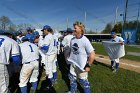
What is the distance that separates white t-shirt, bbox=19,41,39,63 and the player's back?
156 centimetres

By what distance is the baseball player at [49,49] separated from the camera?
6848 millimetres

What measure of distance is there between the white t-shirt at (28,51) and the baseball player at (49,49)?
1.18m

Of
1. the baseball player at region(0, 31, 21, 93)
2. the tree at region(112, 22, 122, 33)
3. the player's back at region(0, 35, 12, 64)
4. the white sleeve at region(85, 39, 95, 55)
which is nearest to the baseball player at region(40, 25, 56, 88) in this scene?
the white sleeve at region(85, 39, 95, 55)

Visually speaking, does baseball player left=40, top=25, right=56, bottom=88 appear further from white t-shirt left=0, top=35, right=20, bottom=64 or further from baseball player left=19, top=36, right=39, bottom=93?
white t-shirt left=0, top=35, right=20, bottom=64

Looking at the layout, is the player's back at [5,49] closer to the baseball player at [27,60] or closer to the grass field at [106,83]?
the baseball player at [27,60]

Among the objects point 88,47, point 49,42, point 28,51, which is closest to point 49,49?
point 49,42

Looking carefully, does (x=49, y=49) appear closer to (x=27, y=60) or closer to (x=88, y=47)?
(x=27, y=60)

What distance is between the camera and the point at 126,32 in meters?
46.9

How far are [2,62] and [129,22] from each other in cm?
4725

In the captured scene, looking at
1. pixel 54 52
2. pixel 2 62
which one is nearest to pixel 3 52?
pixel 2 62

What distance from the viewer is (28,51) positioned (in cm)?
552

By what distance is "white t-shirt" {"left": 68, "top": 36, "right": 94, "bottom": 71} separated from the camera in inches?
199

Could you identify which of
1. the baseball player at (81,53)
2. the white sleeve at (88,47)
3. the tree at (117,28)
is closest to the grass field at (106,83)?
the baseball player at (81,53)

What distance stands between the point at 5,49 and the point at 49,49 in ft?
10.8
